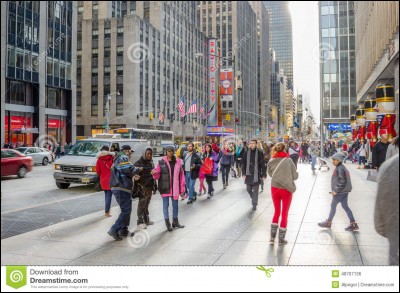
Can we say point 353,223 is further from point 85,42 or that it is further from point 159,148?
point 85,42

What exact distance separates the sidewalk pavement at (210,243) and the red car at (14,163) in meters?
10.5

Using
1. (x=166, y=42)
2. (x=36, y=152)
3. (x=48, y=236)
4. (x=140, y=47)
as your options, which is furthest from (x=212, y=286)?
(x=166, y=42)

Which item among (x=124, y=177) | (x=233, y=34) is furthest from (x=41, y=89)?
(x=233, y=34)

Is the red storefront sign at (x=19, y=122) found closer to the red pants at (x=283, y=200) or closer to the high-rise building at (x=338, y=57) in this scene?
the red pants at (x=283, y=200)

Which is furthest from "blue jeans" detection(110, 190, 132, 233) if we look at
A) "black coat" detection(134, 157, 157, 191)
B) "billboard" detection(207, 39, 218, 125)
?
"billboard" detection(207, 39, 218, 125)

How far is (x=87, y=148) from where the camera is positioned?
15203 millimetres

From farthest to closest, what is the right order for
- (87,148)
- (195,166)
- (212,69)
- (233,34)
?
1. (233,34)
2. (212,69)
3. (87,148)
4. (195,166)

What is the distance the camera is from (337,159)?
299 inches

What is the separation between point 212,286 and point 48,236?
4.37 metres

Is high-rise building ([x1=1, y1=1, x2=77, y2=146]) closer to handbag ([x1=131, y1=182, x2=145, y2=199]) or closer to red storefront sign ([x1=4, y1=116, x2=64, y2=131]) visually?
red storefront sign ([x1=4, y1=116, x2=64, y2=131])

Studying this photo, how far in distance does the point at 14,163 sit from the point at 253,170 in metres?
13.4

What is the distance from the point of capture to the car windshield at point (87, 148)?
588 inches

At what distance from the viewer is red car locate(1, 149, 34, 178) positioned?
704 inches

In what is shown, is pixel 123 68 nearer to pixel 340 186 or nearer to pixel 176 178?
pixel 176 178
